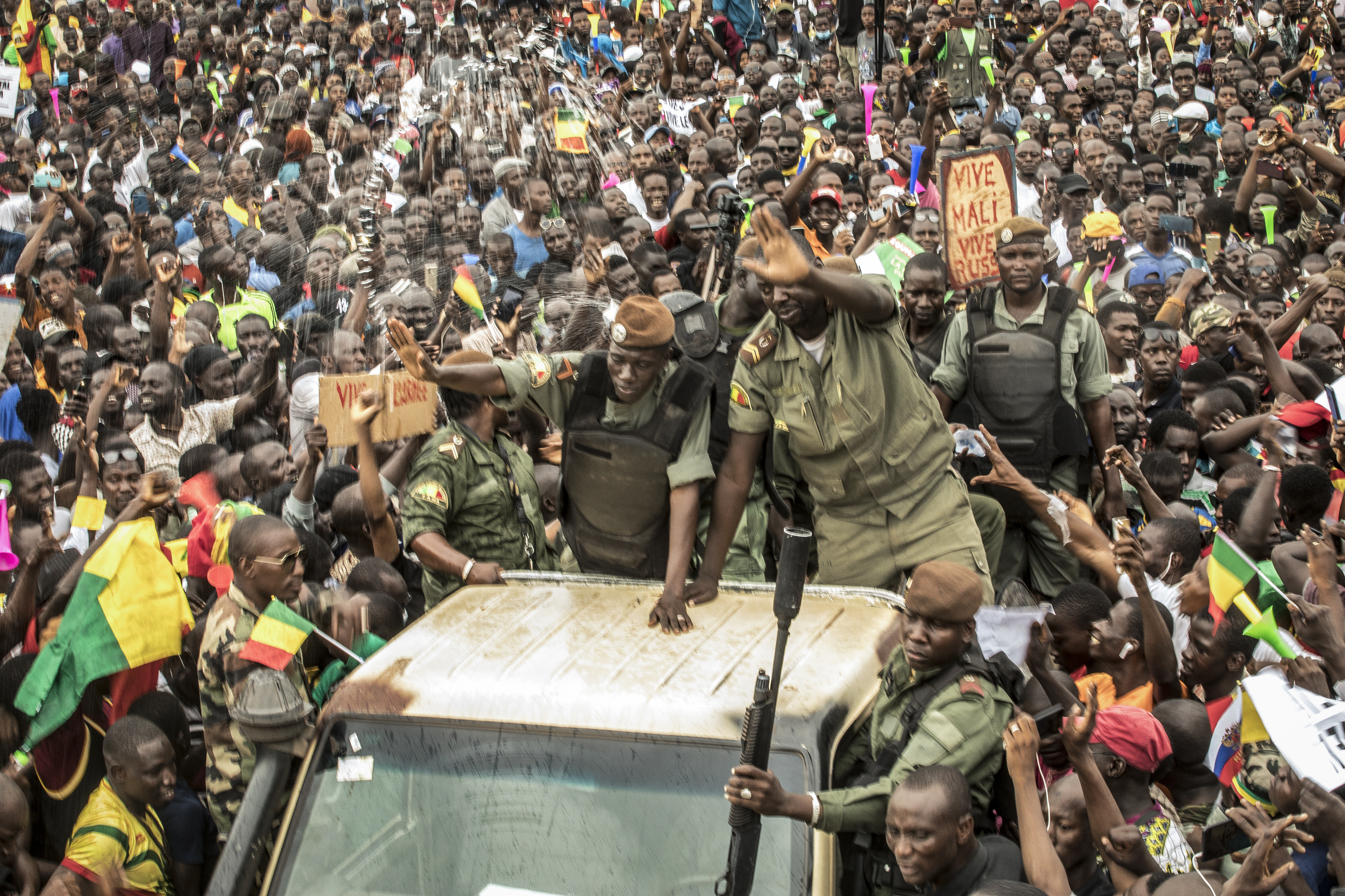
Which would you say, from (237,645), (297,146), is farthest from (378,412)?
(297,146)

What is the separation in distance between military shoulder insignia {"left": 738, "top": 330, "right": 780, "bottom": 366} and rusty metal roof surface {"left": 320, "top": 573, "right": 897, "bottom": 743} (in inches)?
35.0

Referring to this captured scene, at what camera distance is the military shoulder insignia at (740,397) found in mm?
4523

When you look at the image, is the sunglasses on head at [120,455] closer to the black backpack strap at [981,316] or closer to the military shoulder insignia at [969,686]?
the black backpack strap at [981,316]

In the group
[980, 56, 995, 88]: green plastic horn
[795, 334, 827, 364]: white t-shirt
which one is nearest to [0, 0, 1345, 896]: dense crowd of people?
[795, 334, 827, 364]: white t-shirt

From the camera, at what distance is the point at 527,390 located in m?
4.55

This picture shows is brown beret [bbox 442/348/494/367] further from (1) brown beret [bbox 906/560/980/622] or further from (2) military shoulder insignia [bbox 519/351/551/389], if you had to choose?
(1) brown beret [bbox 906/560/980/622]

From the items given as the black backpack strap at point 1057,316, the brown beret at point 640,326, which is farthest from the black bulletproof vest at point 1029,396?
the brown beret at point 640,326

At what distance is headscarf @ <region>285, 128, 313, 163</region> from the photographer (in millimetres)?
13461

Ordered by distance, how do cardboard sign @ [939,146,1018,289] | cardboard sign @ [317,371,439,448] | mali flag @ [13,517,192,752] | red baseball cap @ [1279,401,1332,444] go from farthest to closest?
cardboard sign @ [939,146,1018,289], red baseball cap @ [1279,401,1332,444], cardboard sign @ [317,371,439,448], mali flag @ [13,517,192,752]

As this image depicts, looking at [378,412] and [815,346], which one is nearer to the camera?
[815,346]

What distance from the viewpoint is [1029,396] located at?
565cm

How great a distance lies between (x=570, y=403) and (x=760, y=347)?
2.15ft

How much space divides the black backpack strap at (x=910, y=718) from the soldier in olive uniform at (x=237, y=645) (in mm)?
1662

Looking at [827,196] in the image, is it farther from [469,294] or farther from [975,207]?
[469,294]
